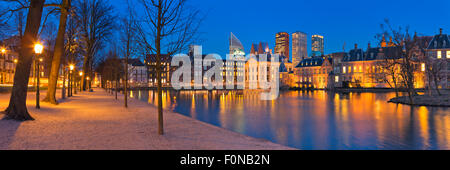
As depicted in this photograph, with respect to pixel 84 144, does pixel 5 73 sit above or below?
above

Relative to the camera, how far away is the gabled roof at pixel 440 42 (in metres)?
72.2

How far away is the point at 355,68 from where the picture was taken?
92.5 m

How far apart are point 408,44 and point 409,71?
3495 millimetres

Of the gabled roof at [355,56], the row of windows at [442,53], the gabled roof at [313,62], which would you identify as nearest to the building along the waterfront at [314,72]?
the gabled roof at [313,62]

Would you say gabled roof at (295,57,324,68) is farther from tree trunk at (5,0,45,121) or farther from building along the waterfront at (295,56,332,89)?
tree trunk at (5,0,45,121)

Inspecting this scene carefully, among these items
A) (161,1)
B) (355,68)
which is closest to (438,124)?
(161,1)

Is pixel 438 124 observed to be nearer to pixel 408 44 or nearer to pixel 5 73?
pixel 408 44

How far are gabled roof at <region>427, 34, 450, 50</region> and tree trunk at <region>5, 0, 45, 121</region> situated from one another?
8661 centimetres

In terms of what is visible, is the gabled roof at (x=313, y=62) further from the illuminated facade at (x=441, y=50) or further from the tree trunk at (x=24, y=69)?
the tree trunk at (x=24, y=69)

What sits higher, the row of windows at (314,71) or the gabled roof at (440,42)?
the gabled roof at (440,42)

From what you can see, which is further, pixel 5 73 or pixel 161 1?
pixel 5 73

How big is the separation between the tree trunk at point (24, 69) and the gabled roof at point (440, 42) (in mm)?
86609

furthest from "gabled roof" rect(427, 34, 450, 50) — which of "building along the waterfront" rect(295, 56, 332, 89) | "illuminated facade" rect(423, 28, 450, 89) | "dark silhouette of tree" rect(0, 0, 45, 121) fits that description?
"dark silhouette of tree" rect(0, 0, 45, 121)
